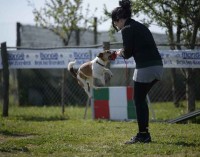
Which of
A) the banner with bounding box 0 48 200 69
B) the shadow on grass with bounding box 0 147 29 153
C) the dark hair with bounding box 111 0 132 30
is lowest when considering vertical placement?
the shadow on grass with bounding box 0 147 29 153

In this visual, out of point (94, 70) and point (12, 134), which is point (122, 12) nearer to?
point (94, 70)

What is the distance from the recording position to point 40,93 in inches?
701

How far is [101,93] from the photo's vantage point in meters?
11.8

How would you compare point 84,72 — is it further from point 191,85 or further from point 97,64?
point 191,85

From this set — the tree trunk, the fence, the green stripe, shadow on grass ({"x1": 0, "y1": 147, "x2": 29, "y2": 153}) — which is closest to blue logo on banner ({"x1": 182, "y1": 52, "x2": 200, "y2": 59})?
the tree trunk

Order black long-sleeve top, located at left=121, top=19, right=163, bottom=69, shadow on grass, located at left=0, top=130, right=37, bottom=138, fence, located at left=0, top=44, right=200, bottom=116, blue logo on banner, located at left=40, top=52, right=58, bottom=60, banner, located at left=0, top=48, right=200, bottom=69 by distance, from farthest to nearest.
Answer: fence, located at left=0, top=44, right=200, bottom=116 < blue logo on banner, located at left=40, top=52, right=58, bottom=60 < banner, located at left=0, top=48, right=200, bottom=69 < shadow on grass, located at left=0, top=130, right=37, bottom=138 < black long-sleeve top, located at left=121, top=19, right=163, bottom=69

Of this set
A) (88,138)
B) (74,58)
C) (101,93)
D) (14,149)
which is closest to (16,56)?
(74,58)

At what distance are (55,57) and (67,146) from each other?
5264mm

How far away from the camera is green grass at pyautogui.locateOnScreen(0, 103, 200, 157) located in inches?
283

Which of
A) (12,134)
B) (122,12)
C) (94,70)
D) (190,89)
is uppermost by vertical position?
(122,12)

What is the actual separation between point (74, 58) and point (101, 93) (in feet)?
3.97

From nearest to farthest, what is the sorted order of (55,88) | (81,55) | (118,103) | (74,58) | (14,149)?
(14,149), (118,103), (81,55), (74,58), (55,88)

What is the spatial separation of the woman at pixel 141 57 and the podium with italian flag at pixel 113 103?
3.52m

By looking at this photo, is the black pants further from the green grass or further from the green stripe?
the green stripe
